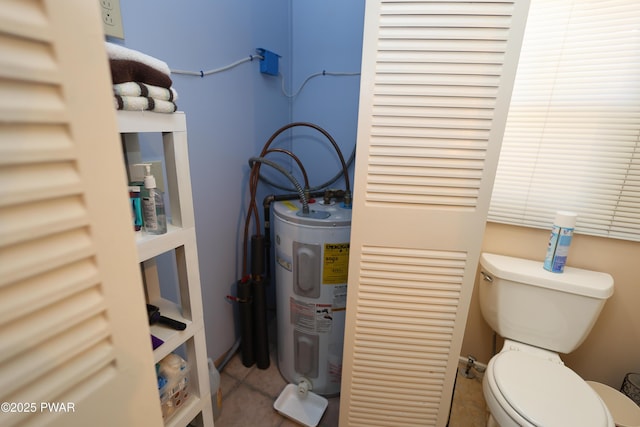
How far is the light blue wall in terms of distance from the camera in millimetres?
1174

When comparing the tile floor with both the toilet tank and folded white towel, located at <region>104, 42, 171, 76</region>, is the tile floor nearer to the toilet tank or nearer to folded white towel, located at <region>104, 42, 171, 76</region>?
the toilet tank

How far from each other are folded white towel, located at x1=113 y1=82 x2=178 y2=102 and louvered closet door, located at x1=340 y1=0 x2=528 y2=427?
1.76 feet

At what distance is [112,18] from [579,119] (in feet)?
5.54

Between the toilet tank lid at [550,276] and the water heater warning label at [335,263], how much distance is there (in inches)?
24.5

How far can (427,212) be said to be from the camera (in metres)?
0.97

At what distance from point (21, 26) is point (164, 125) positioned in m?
0.54

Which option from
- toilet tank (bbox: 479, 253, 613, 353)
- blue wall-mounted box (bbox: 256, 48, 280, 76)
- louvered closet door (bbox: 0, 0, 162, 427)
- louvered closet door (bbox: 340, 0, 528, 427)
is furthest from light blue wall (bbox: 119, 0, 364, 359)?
toilet tank (bbox: 479, 253, 613, 353)

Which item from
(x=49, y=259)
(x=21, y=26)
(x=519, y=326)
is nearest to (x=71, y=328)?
(x=49, y=259)

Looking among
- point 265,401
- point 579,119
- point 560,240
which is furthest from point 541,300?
point 265,401

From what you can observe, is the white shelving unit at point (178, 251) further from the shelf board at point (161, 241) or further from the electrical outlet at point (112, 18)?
the electrical outlet at point (112, 18)

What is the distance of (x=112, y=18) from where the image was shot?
886 millimetres

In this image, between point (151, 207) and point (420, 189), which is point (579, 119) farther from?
point (151, 207)

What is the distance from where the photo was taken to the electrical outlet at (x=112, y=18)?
0.86 meters

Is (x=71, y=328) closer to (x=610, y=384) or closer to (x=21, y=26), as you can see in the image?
(x=21, y=26)
